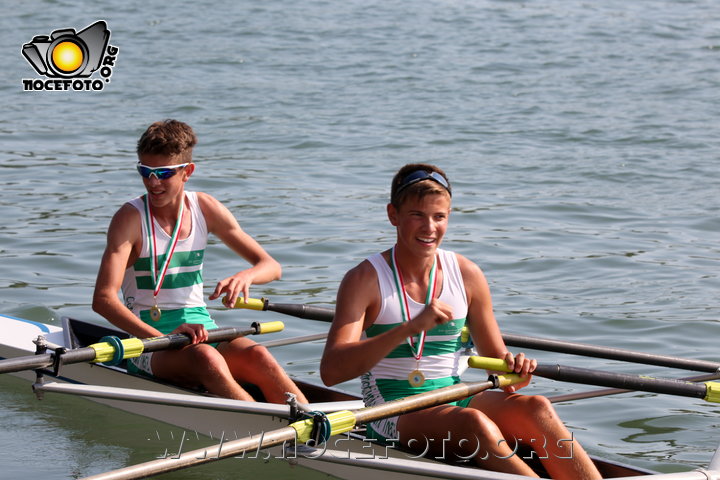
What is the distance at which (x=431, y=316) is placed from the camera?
4.38 metres

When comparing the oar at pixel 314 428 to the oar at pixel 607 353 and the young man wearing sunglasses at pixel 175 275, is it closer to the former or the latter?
the young man wearing sunglasses at pixel 175 275

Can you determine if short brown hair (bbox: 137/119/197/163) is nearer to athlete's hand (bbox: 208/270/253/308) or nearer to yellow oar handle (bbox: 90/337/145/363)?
athlete's hand (bbox: 208/270/253/308)

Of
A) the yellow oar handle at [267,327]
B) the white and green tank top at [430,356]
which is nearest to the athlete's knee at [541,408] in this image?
the white and green tank top at [430,356]

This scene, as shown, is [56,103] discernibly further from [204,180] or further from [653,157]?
[653,157]

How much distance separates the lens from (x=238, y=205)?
11656 mm

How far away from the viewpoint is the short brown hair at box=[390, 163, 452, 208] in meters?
4.65

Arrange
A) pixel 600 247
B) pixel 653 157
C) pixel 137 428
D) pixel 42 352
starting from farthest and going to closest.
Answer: pixel 653 157
pixel 600 247
pixel 137 428
pixel 42 352

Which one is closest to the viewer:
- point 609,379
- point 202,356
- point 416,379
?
point 416,379

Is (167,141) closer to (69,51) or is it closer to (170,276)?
(170,276)

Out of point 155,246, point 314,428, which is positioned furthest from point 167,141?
point 314,428

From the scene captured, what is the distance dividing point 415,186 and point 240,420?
1849 mm

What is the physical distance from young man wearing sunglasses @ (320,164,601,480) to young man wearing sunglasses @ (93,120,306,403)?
3.19 feet

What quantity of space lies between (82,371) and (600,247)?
17.4 ft

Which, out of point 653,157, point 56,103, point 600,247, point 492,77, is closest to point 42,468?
point 600,247
